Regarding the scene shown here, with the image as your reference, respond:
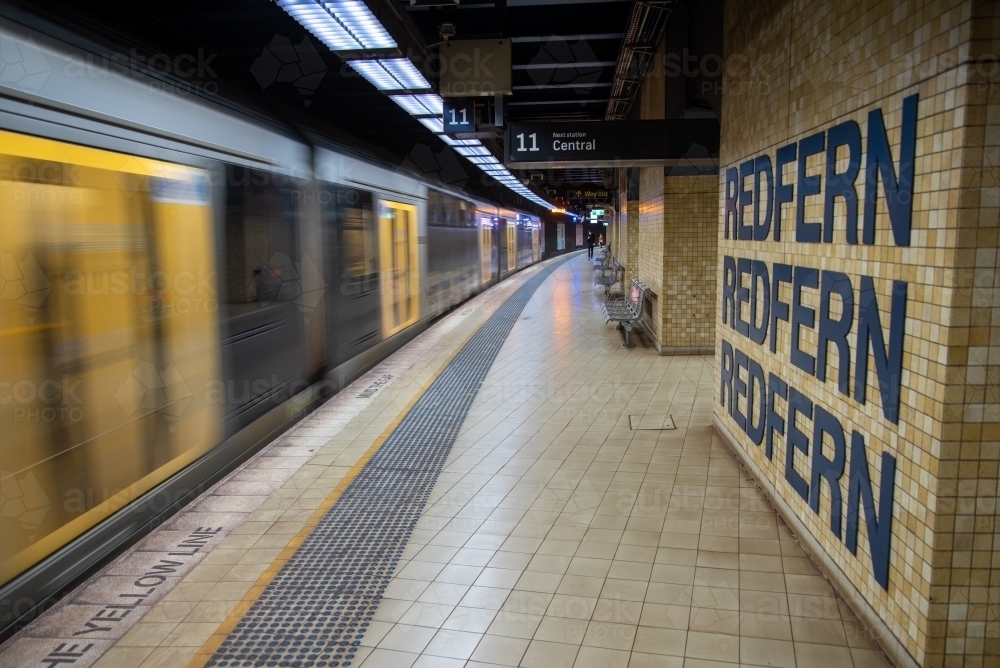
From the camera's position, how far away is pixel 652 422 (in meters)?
6.04

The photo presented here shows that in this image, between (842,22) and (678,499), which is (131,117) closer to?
(842,22)

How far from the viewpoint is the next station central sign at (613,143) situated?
6848 mm

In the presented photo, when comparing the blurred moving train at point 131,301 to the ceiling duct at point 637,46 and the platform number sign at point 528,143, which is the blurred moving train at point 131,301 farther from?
the ceiling duct at point 637,46

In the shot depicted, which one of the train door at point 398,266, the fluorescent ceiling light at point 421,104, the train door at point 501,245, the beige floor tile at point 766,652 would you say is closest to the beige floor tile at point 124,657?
the beige floor tile at point 766,652

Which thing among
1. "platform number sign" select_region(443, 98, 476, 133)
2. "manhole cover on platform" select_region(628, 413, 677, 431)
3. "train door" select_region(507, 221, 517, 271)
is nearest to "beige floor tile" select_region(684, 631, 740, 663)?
"manhole cover on platform" select_region(628, 413, 677, 431)

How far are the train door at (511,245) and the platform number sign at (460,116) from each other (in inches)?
567

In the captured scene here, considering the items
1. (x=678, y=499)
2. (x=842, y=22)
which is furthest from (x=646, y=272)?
(x=842, y=22)

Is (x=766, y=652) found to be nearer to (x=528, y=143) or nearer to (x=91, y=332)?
(x=91, y=332)

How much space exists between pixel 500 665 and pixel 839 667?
4.27ft

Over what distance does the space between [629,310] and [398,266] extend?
11.9ft

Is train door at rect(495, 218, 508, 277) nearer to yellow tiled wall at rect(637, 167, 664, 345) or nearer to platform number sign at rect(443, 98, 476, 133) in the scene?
yellow tiled wall at rect(637, 167, 664, 345)

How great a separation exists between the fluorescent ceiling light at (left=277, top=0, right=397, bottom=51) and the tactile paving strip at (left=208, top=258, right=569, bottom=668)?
10.1 ft

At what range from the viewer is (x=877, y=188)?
9.21ft

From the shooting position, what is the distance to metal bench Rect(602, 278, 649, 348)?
982 centimetres
